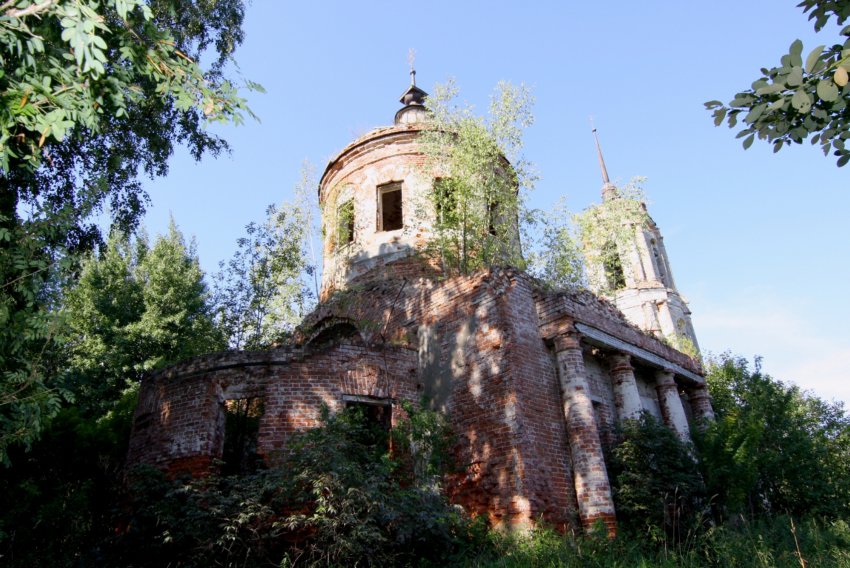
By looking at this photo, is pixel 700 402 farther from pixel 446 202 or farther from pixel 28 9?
pixel 28 9

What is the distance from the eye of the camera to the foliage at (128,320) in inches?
670

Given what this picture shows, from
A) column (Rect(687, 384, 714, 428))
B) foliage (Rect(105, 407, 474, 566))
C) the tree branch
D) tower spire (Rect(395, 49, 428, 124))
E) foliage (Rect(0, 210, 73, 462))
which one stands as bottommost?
foliage (Rect(105, 407, 474, 566))

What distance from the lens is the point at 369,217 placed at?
14.1 m

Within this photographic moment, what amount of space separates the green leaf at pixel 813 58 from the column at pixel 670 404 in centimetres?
906

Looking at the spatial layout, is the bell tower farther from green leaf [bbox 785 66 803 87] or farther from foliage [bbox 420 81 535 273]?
green leaf [bbox 785 66 803 87]

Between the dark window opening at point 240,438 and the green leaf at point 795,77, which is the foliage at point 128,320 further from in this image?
the green leaf at point 795,77

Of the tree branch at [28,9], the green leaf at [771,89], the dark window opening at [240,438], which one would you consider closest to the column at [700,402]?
the dark window opening at [240,438]

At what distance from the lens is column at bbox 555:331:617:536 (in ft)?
26.5

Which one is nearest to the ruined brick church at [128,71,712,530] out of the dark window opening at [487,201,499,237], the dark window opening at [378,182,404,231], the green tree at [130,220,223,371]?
the dark window opening at [487,201,499,237]

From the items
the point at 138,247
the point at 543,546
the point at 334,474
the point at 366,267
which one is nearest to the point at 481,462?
the point at 543,546

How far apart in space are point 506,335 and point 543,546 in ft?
10.1

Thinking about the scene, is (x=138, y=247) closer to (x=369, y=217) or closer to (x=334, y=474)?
(x=369, y=217)

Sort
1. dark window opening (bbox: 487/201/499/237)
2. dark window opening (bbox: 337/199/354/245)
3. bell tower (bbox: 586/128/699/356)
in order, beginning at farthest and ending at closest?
bell tower (bbox: 586/128/699/356), dark window opening (bbox: 337/199/354/245), dark window opening (bbox: 487/201/499/237)

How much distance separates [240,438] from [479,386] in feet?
14.7
